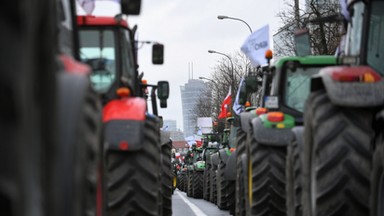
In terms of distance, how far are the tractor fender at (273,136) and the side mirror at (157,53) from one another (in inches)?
58.8

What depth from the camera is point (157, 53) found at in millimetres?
9320

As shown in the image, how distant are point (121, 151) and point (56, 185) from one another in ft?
14.0

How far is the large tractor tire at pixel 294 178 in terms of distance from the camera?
23.7 ft

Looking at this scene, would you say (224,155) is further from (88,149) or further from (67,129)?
(67,129)

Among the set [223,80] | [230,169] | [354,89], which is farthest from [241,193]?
[223,80]

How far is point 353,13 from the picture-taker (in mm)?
6777

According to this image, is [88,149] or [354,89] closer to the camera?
[88,149]

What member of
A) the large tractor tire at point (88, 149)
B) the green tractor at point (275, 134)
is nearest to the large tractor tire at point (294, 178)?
the green tractor at point (275, 134)

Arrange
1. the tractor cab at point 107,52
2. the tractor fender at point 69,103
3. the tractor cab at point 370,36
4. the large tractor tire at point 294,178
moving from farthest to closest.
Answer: the tractor cab at point 107,52, the large tractor tire at point 294,178, the tractor cab at point 370,36, the tractor fender at point 69,103

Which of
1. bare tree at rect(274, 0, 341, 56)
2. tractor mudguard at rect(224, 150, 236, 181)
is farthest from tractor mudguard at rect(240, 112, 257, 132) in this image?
bare tree at rect(274, 0, 341, 56)

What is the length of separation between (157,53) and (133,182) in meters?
2.96

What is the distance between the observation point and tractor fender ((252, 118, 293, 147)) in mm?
9211

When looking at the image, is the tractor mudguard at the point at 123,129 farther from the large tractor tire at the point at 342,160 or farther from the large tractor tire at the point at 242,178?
the large tractor tire at the point at 242,178

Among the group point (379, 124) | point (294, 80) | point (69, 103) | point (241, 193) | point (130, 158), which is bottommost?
point (241, 193)
